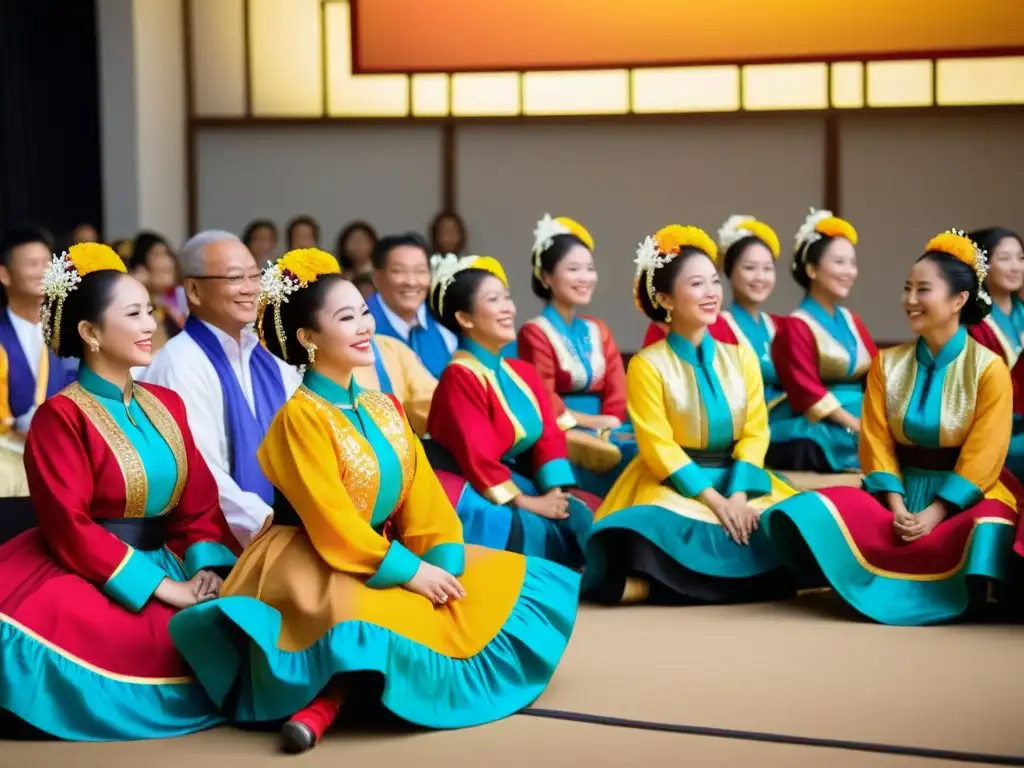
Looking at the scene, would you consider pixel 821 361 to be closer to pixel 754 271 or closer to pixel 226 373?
pixel 754 271

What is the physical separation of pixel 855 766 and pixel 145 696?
1260 millimetres

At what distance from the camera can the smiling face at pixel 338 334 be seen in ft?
9.56

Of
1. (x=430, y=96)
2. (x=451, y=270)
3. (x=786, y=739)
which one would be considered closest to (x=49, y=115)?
(x=430, y=96)

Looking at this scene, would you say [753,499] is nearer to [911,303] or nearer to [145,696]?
[911,303]

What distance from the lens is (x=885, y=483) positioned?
371 centimetres

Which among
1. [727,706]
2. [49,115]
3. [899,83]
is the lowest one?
[727,706]

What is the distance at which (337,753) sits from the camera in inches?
103

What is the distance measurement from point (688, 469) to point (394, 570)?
1.25 m

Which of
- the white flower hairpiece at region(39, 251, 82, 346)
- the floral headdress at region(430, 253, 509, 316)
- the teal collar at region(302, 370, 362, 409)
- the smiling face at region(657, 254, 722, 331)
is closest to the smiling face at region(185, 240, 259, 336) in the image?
the floral headdress at region(430, 253, 509, 316)

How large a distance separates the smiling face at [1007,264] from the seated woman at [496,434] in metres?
1.65

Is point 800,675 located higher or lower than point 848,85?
lower

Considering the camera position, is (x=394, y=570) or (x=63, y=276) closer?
(x=394, y=570)

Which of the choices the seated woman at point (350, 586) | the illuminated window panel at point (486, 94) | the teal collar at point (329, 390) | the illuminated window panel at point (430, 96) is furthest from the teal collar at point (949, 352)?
the illuminated window panel at point (430, 96)

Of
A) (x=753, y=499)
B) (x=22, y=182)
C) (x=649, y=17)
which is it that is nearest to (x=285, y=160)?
(x=22, y=182)
